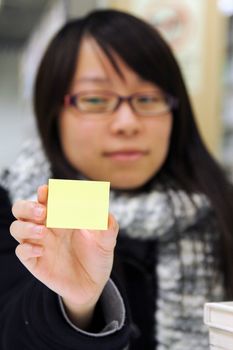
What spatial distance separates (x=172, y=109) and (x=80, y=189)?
23.8 inches

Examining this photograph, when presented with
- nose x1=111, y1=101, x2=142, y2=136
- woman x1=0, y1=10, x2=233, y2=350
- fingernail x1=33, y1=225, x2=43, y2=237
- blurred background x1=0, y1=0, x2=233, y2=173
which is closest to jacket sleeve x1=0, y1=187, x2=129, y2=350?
fingernail x1=33, y1=225, x2=43, y2=237

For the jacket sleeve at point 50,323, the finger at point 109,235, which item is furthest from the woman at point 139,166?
the finger at point 109,235

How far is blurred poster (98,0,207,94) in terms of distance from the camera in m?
1.89

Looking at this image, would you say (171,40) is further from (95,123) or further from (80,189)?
(80,189)

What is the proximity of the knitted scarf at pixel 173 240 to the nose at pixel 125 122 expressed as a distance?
5.9 inches

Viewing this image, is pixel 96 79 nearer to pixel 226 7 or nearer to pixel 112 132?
pixel 112 132

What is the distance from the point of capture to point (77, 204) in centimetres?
54

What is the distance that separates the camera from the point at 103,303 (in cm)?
71

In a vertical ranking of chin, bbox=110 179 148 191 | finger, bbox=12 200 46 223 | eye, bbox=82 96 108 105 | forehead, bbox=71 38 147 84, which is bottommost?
chin, bbox=110 179 148 191

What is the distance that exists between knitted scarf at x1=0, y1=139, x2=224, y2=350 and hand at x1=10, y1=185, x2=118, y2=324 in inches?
15.6

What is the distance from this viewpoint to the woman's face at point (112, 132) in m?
1.03

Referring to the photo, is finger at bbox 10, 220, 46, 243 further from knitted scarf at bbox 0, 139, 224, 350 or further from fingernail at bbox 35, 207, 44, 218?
knitted scarf at bbox 0, 139, 224, 350

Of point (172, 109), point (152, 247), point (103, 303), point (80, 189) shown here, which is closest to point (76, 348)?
point (103, 303)

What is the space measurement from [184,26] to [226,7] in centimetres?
35
